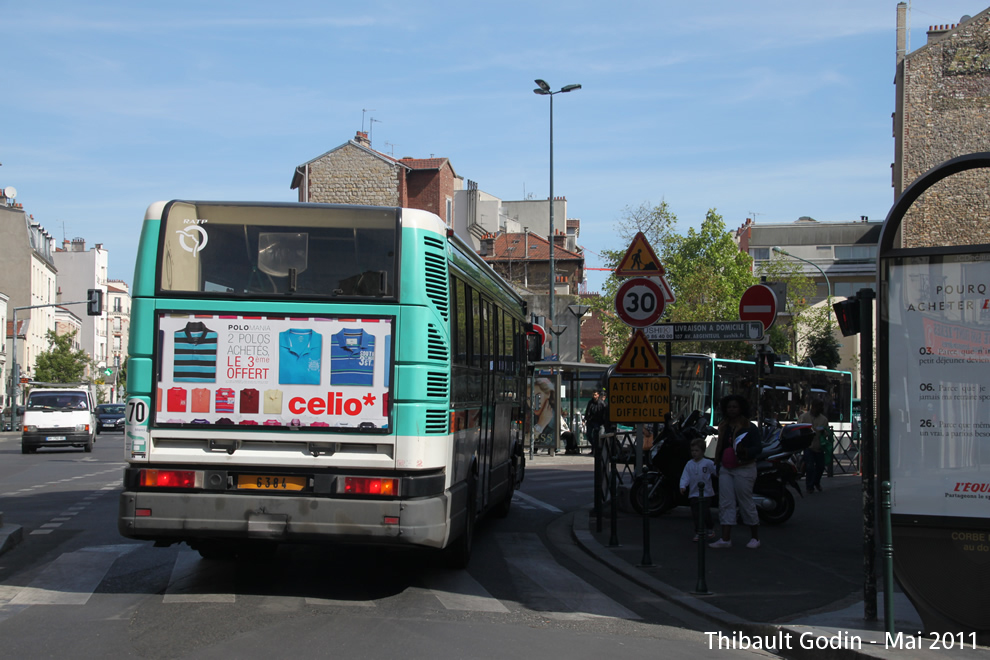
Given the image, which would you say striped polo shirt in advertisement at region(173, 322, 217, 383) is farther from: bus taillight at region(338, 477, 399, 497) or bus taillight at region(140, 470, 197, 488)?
bus taillight at region(338, 477, 399, 497)

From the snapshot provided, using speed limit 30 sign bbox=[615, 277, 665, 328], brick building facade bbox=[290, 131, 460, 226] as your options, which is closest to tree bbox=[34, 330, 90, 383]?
brick building facade bbox=[290, 131, 460, 226]

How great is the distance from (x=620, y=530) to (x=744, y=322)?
3265mm

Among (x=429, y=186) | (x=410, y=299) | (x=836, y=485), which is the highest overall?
(x=429, y=186)

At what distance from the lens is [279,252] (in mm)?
8125

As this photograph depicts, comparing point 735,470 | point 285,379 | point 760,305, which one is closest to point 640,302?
point 735,470

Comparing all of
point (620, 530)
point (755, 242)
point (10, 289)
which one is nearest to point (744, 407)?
point (620, 530)

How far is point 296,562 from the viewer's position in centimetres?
1001

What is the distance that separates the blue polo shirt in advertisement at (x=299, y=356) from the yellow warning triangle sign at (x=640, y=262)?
4715 mm

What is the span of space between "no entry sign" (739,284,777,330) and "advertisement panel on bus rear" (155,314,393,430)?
767 cm

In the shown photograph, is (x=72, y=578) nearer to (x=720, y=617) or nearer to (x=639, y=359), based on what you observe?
(x=720, y=617)

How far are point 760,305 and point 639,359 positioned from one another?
3.54m

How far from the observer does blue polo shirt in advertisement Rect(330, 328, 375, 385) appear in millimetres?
7941

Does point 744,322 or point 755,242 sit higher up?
point 755,242

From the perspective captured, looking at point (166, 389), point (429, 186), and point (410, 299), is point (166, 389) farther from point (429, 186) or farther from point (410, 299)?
point (429, 186)
